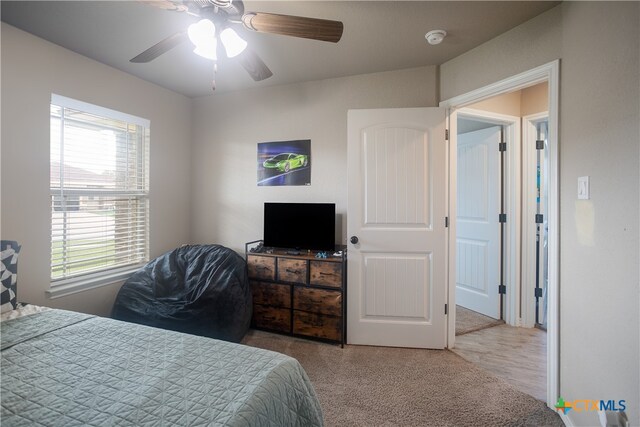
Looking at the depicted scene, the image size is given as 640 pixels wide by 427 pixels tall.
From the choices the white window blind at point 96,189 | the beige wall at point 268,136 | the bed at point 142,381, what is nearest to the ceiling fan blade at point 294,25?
the beige wall at point 268,136

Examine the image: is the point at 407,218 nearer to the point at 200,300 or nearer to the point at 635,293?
the point at 635,293

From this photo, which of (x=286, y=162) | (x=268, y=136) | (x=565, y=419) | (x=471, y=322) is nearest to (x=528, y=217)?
(x=471, y=322)

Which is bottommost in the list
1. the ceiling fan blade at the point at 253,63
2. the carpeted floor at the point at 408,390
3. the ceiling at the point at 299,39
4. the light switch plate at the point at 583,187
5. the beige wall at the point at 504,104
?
the carpeted floor at the point at 408,390

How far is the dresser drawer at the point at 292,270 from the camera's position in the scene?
2.65 m

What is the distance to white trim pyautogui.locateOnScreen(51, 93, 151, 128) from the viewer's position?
7.71 ft

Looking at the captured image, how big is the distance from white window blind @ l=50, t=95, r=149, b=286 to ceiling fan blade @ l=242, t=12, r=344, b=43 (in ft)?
6.43

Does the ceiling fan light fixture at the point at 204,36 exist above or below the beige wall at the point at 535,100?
below

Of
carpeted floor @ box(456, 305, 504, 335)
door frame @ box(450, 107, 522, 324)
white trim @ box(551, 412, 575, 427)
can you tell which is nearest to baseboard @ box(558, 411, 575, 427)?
white trim @ box(551, 412, 575, 427)

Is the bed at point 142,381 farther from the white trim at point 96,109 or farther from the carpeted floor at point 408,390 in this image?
the white trim at point 96,109

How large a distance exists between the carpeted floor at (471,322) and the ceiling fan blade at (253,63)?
2870mm

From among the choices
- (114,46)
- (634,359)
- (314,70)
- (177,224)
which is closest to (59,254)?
(177,224)

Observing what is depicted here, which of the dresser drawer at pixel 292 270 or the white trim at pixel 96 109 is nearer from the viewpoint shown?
the white trim at pixel 96 109

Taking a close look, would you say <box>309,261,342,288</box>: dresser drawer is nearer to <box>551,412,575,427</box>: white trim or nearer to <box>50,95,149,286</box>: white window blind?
<box>551,412,575,427</box>: white trim

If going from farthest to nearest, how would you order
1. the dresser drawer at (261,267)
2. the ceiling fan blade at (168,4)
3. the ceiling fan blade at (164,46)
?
the dresser drawer at (261,267) < the ceiling fan blade at (164,46) < the ceiling fan blade at (168,4)
